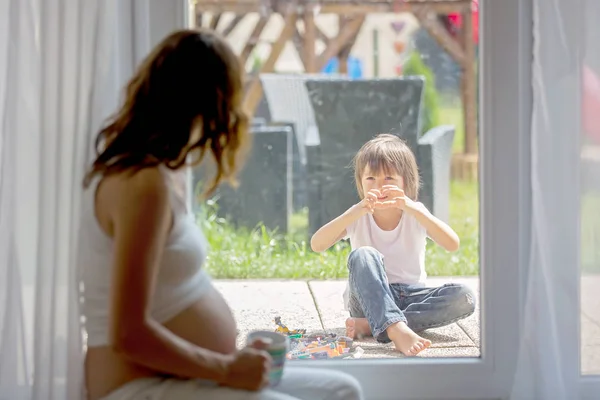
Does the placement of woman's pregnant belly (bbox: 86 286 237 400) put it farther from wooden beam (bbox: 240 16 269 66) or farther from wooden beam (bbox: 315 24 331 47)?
wooden beam (bbox: 315 24 331 47)

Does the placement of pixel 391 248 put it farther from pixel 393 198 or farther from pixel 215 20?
pixel 215 20

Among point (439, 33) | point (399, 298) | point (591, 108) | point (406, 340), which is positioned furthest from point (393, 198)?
point (591, 108)

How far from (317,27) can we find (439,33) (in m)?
0.48

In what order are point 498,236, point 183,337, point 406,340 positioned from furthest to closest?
1. point 406,340
2. point 498,236
3. point 183,337

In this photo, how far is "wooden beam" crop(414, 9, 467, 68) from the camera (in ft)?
9.80

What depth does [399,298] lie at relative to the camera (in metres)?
2.81

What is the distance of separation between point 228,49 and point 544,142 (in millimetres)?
773

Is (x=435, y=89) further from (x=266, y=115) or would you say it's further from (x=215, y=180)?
(x=215, y=180)

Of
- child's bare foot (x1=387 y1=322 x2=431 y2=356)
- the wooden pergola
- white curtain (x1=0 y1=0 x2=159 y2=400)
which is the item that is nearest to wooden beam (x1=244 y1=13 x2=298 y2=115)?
the wooden pergola

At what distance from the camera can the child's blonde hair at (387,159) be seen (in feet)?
8.62

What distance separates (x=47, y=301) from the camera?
183 centimetres

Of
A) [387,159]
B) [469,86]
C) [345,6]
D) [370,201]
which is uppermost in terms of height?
[345,6]

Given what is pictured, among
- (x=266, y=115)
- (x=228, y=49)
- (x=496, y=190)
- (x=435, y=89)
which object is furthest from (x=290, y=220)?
(x=228, y=49)

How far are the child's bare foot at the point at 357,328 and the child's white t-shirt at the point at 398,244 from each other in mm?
120
